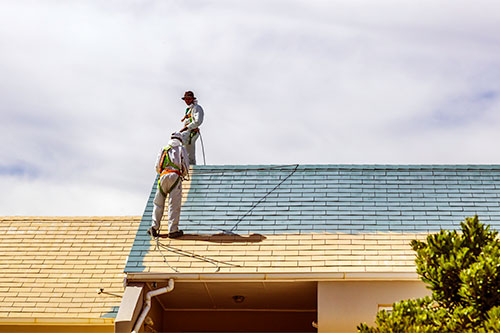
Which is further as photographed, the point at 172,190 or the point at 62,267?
the point at 62,267

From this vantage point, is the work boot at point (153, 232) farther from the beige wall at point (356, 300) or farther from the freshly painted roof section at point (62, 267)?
the beige wall at point (356, 300)

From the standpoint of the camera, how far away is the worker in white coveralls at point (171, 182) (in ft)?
48.1

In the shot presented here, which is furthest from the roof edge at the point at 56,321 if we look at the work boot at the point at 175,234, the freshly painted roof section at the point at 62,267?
the work boot at the point at 175,234

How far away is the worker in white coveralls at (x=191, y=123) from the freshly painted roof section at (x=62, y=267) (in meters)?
1.84

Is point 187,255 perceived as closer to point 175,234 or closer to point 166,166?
point 175,234

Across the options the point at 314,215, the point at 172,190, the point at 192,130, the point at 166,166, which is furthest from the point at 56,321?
the point at 192,130

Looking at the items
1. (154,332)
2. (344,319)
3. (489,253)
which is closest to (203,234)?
(154,332)

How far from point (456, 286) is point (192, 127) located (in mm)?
8014

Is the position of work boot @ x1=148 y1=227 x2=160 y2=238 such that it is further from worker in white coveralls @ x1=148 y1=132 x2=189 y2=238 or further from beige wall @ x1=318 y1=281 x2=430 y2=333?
beige wall @ x1=318 y1=281 x2=430 y2=333

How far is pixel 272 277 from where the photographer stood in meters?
A: 13.5

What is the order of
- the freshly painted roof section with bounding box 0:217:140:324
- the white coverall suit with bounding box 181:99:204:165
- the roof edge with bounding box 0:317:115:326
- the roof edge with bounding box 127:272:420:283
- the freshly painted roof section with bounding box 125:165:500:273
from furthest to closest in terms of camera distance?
1. the white coverall suit with bounding box 181:99:204:165
2. the freshly painted roof section with bounding box 0:217:140:324
3. the freshly painted roof section with bounding box 125:165:500:273
4. the roof edge with bounding box 0:317:115:326
5. the roof edge with bounding box 127:272:420:283

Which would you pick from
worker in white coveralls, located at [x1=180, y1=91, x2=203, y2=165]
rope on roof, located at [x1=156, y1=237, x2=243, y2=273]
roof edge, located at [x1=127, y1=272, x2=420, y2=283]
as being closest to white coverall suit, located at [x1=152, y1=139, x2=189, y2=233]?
rope on roof, located at [x1=156, y1=237, x2=243, y2=273]

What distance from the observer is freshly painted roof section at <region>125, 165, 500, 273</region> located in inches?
544

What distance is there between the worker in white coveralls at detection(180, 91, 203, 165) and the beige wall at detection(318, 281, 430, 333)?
5.10 metres
